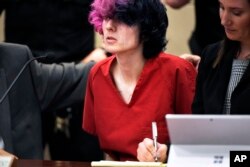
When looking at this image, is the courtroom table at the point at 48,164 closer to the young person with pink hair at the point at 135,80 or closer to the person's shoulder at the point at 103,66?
the young person with pink hair at the point at 135,80

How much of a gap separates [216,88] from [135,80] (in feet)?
1.27

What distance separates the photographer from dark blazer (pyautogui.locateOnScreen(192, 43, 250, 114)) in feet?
7.77

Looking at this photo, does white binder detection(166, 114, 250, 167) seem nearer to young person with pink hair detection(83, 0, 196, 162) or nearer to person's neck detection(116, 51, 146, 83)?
young person with pink hair detection(83, 0, 196, 162)

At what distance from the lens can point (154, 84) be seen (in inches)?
107

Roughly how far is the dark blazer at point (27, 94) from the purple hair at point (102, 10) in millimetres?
372

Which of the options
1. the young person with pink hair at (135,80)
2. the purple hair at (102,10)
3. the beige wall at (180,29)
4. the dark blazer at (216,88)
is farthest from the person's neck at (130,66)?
the beige wall at (180,29)

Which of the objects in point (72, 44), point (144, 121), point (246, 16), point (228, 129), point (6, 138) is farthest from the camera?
point (72, 44)

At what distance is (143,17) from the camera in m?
2.67

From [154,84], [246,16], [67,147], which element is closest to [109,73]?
[154,84]

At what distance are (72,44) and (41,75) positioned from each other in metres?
0.75

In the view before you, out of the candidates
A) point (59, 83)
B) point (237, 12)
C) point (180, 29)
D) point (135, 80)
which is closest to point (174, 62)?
point (135, 80)

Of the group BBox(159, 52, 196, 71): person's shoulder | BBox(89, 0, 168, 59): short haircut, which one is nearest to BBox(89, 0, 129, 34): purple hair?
BBox(89, 0, 168, 59): short haircut

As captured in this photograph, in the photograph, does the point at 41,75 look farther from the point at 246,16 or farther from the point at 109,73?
the point at 246,16

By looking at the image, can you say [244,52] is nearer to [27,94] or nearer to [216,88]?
[216,88]
